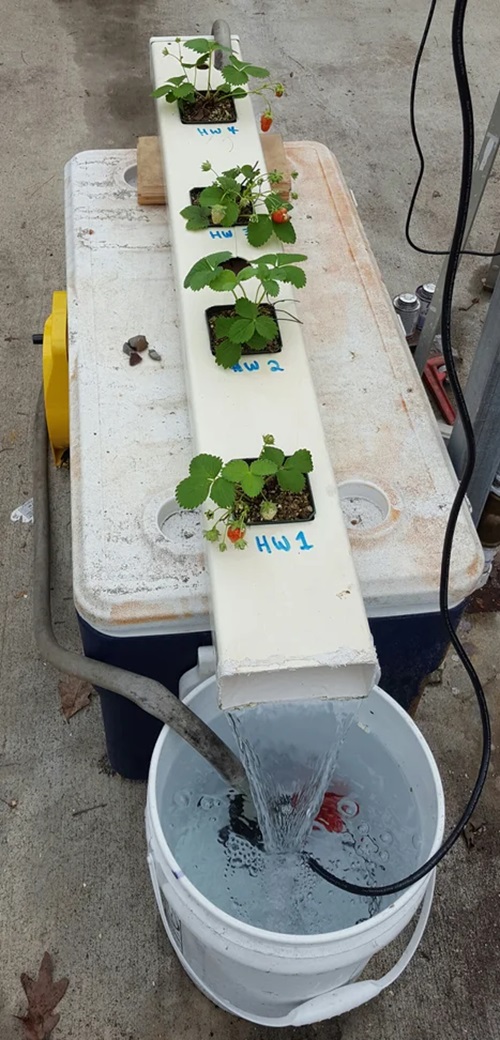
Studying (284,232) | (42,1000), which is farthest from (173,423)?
(42,1000)

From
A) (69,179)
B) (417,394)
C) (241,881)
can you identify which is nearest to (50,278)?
(69,179)

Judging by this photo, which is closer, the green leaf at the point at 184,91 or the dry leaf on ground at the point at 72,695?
the green leaf at the point at 184,91

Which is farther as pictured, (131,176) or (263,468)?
(131,176)

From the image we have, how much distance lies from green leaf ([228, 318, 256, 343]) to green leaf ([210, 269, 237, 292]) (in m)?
0.06

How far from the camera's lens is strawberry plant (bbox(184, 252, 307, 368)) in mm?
1331

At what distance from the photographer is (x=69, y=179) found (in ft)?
5.96

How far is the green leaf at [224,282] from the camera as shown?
1.34 m

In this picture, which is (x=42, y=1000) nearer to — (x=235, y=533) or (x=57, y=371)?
(x=235, y=533)

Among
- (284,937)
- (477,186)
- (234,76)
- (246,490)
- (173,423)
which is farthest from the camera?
(477,186)

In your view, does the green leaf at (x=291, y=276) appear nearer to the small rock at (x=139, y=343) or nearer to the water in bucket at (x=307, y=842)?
the small rock at (x=139, y=343)

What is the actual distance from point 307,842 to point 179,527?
1.98 ft

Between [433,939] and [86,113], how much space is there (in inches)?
127

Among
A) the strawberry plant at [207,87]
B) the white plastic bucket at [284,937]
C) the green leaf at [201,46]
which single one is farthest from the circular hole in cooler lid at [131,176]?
the white plastic bucket at [284,937]

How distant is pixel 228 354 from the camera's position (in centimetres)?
133
